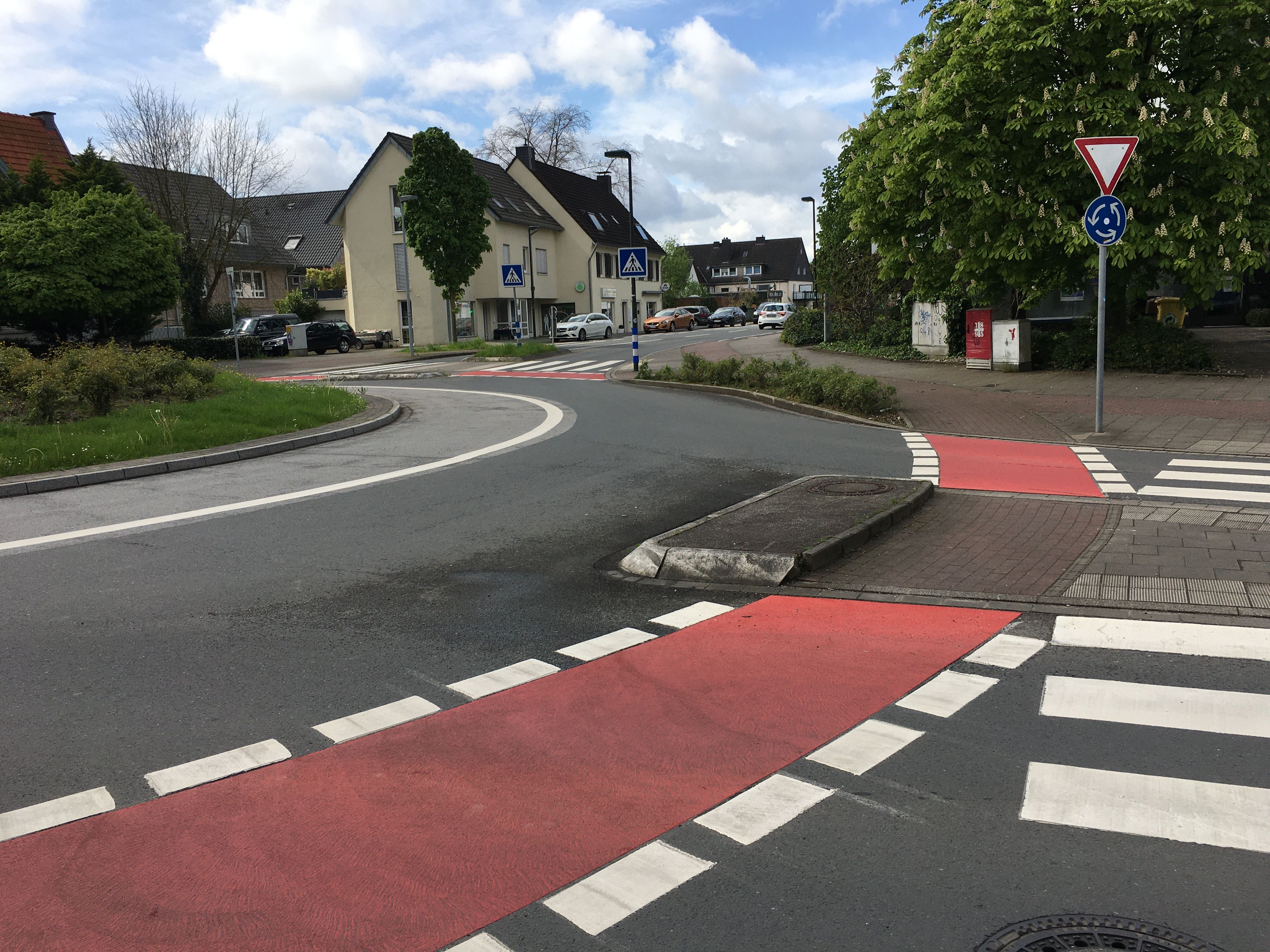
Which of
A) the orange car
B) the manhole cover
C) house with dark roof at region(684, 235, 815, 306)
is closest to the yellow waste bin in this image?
the manhole cover

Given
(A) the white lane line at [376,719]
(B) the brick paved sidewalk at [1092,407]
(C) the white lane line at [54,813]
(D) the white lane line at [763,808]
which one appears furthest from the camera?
(B) the brick paved sidewalk at [1092,407]

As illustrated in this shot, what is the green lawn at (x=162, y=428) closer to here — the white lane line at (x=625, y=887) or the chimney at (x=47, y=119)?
the white lane line at (x=625, y=887)

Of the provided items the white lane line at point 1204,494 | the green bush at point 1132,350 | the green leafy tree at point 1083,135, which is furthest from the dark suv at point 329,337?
the white lane line at point 1204,494

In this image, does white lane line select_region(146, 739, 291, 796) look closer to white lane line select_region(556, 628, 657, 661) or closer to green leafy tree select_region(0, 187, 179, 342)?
white lane line select_region(556, 628, 657, 661)

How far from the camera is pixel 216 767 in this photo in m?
3.99

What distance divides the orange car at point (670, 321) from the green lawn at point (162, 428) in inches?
1832

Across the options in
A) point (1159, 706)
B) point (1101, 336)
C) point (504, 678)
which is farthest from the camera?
point (1101, 336)

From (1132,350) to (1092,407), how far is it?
16.3 ft

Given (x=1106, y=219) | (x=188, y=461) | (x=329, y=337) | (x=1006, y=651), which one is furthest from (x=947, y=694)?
(x=329, y=337)

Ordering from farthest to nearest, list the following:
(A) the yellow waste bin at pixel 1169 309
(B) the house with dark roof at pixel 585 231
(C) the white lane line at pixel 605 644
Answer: (B) the house with dark roof at pixel 585 231 < (A) the yellow waste bin at pixel 1169 309 < (C) the white lane line at pixel 605 644

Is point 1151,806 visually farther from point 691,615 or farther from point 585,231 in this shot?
point 585,231

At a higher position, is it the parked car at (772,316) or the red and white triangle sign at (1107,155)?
the red and white triangle sign at (1107,155)

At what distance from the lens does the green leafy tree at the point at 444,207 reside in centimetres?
4259

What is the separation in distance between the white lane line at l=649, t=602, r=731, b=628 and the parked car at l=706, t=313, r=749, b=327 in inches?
2676
